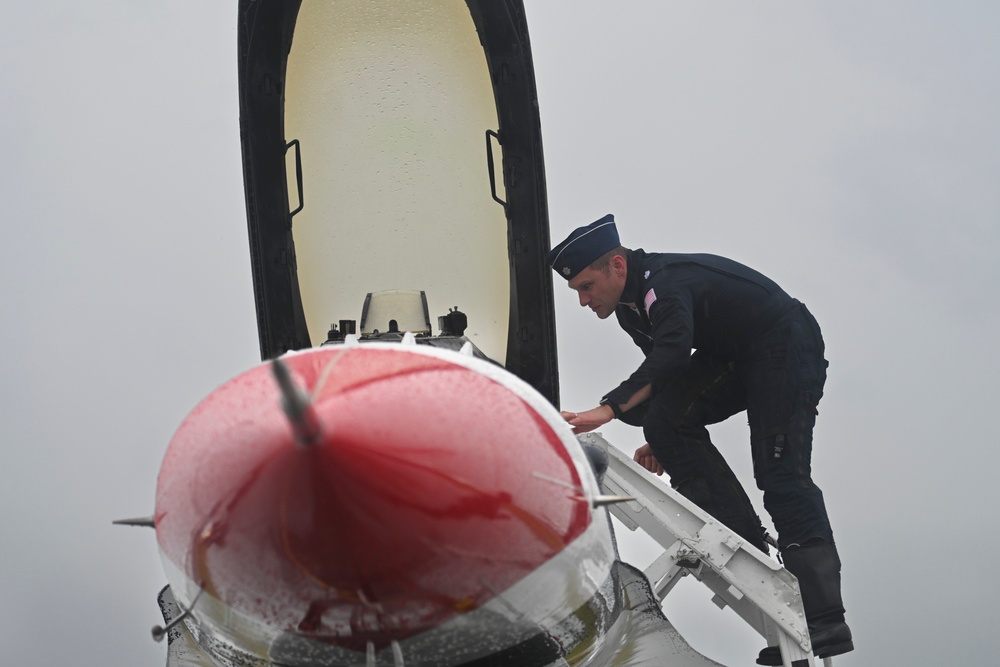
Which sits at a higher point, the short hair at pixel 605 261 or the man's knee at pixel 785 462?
the short hair at pixel 605 261

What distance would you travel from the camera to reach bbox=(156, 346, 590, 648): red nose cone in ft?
5.15

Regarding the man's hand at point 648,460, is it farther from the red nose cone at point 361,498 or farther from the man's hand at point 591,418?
the red nose cone at point 361,498

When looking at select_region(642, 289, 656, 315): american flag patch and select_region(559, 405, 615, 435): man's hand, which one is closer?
select_region(559, 405, 615, 435): man's hand

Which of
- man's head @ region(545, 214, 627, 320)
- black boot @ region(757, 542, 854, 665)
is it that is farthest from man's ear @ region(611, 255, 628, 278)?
black boot @ region(757, 542, 854, 665)

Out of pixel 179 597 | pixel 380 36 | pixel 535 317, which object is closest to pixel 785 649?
pixel 535 317

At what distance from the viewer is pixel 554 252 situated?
4395 mm

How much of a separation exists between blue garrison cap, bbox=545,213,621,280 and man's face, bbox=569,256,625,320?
0.19 ft

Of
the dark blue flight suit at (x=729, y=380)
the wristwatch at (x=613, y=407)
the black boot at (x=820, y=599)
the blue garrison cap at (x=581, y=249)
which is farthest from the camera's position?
the blue garrison cap at (x=581, y=249)

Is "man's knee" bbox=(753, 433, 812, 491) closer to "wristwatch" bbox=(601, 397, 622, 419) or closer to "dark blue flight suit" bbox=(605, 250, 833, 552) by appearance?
"dark blue flight suit" bbox=(605, 250, 833, 552)

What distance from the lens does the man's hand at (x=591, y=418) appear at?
12.0ft

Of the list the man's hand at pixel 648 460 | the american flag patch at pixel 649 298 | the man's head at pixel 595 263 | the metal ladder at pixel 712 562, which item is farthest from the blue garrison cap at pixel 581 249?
the man's hand at pixel 648 460

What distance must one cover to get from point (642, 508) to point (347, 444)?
10.2ft

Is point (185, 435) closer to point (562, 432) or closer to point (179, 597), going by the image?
point (179, 597)

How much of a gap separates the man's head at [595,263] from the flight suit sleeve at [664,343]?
26 cm
